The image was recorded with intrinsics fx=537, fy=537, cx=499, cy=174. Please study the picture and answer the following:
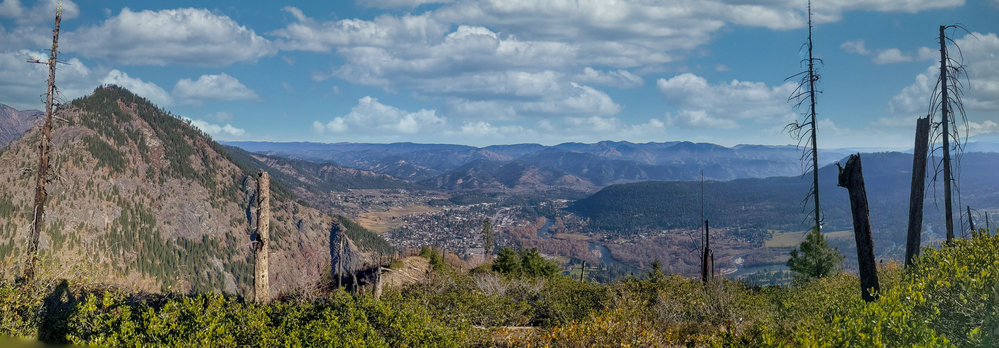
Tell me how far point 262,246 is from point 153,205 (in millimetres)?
162022

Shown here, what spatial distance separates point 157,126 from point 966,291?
723 feet

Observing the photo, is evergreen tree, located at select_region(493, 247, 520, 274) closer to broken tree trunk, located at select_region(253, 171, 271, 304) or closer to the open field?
broken tree trunk, located at select_region(253, 171, 271, 304)

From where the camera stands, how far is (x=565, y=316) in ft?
49.1

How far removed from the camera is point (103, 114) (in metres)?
171

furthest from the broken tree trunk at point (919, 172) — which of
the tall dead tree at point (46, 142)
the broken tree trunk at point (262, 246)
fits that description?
the tall dead tree at point (46, 142)

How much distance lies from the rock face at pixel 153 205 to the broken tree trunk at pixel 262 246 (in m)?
90.8

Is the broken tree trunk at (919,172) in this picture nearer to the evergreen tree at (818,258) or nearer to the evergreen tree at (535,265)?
the evergreen tree at (818,258)

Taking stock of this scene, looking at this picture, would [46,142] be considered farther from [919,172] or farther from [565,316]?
[919,172]

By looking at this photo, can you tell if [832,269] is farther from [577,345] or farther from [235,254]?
[235,254]

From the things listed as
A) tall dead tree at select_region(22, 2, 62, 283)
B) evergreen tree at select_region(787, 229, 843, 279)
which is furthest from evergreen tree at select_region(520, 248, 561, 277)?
tall dead tree at select_region(22, 2, 62, 283)

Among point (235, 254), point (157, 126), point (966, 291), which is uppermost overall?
point (157, 126)

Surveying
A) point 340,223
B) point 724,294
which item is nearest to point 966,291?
point 724,294

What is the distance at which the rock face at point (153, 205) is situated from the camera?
399 feet

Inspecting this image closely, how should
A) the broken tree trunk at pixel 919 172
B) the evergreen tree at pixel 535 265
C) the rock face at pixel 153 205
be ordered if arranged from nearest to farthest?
the broken tree trunk at pixel 919 172
the evergreen tree at pixel 535 265
the rock face at pixel 153 205
